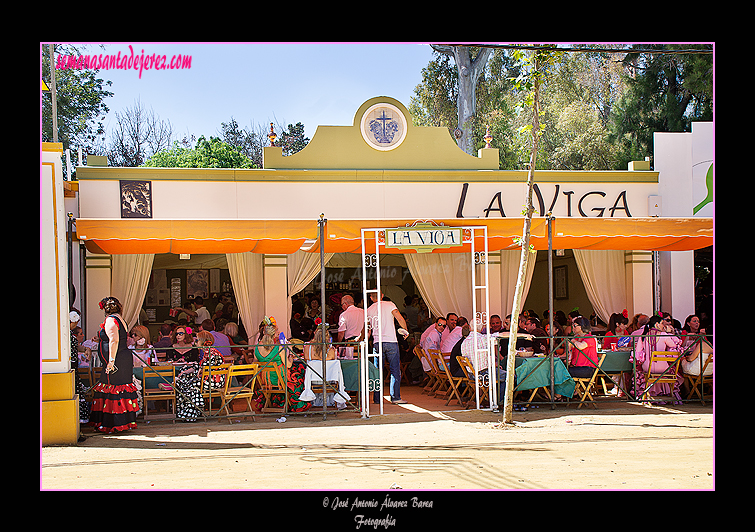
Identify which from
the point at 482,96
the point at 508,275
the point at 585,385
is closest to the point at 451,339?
the point at 585,385

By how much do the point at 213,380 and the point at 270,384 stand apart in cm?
68

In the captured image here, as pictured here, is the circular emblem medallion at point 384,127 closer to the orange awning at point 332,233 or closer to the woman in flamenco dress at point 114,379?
the orange awning at point 332,233

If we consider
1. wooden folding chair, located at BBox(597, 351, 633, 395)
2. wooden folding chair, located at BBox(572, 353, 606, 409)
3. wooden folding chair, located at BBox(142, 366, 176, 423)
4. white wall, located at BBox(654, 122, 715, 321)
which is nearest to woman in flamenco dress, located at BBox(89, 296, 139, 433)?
wooden folding chair, located at BBox(142, 366, 176, 423)

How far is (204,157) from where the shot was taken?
2712 cm

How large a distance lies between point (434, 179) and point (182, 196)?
4.26 meters

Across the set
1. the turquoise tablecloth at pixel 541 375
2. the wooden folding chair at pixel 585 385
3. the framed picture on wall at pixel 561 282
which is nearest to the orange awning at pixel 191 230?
the turquoise tablecloth at pixel 541 375

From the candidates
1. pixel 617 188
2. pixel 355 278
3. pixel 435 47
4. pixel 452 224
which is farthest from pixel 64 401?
pixel 435 47

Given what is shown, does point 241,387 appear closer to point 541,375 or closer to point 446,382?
point 446,382

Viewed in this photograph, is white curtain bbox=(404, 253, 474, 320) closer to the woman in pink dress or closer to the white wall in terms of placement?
the woman in pink dress

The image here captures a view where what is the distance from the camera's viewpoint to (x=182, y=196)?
10758 mm

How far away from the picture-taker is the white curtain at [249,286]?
34.9 feet

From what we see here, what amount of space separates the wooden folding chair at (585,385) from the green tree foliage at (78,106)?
2337 cm

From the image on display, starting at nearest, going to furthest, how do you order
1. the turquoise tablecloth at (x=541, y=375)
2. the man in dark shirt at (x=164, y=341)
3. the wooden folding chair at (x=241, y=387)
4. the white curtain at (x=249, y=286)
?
the wooden folding chair at (x=241, y=387) < the turquoise tablecloth at (x=541, y=375) < the man in dark shirt at (x=164, y=341) < the white curtain at (x=249, y=286)

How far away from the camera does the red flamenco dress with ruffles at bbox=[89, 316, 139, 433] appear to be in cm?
696
